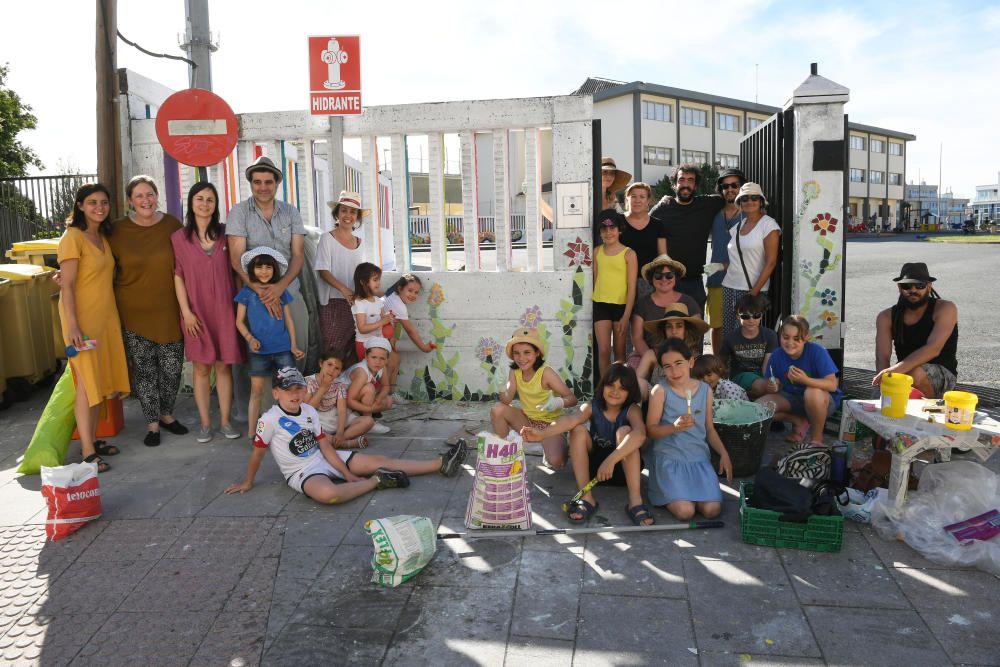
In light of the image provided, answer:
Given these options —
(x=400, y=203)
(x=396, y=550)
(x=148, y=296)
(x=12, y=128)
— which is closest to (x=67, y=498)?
(x=148, y=296)

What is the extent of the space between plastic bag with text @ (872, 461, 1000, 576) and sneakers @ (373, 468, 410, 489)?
274cm

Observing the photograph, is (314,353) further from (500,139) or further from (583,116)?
(583,116)

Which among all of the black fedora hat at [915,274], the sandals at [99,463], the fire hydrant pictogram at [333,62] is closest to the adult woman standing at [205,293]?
the sandals at [99,463]

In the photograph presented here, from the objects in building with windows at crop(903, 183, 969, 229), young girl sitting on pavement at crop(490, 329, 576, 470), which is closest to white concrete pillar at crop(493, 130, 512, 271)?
young girl sitting on pavement at crop(490, 329, 576, 470)

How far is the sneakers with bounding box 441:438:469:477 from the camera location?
5.06 metres

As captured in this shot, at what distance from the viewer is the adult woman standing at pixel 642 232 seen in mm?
6578

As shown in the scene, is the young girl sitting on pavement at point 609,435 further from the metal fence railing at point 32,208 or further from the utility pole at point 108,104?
the metal fence railing at point 32,208

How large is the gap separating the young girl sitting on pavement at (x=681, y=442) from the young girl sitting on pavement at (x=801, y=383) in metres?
0.97

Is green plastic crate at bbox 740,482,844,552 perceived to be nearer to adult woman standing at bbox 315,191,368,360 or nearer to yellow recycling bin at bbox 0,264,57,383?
adult woman standing at bbox 315,191,368,360

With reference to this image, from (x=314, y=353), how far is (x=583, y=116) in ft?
10.1

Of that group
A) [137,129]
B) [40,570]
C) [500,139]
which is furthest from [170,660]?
[137,129]

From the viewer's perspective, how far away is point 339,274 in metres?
6.49

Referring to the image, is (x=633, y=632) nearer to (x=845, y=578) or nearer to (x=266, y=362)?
(x=845, y=578)

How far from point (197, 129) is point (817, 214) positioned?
207 inches
